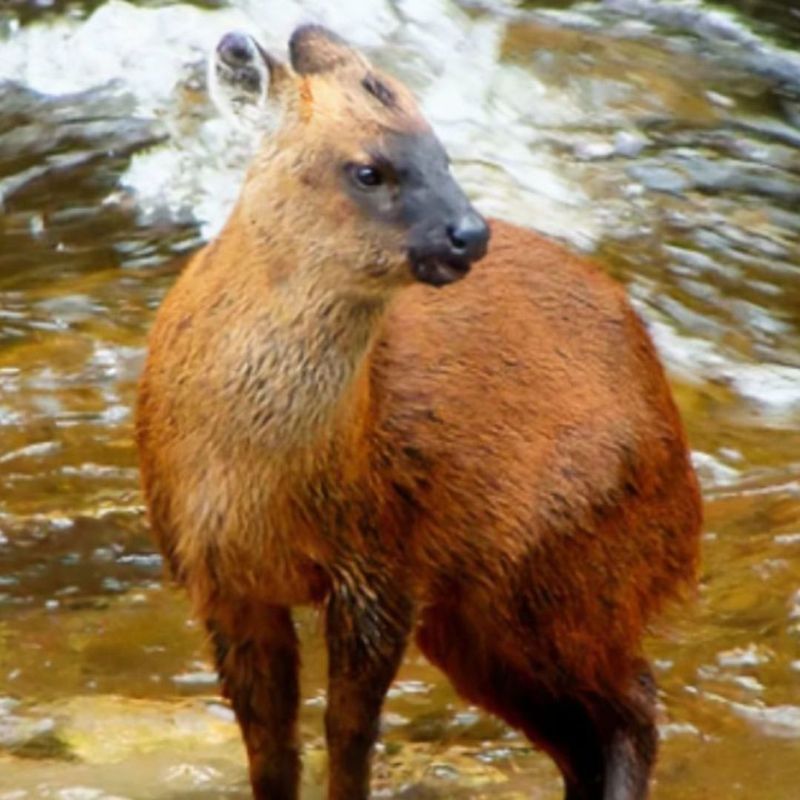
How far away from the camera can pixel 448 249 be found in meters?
5.01

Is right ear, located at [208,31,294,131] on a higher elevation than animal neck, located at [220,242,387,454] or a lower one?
higher

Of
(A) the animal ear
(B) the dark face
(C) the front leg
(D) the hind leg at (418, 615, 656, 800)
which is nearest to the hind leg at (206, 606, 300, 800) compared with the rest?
(C) the front leg

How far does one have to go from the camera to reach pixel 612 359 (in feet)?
19.7

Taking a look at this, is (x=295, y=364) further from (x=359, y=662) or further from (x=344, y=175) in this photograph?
(x=359, y=662)

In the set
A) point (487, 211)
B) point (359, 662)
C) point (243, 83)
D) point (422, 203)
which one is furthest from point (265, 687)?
point (487, 211)

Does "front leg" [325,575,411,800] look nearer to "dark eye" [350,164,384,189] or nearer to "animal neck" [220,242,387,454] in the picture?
"animal neck" [220,242,387,454]

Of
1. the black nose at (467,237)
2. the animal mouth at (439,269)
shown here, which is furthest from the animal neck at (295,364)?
the black nose at (467,237)

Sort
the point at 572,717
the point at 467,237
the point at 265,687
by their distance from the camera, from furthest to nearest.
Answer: the point at 572,717 < the point at 265,687 < the point at 467,237

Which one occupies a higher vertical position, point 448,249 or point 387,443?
point 448,249

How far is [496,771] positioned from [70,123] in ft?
25.0

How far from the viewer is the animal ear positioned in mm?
5375

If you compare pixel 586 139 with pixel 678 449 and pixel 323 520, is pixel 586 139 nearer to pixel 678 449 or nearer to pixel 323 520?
pixel 678 449

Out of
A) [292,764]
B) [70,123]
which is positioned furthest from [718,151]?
[292,764]

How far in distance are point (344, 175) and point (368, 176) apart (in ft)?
0.21
